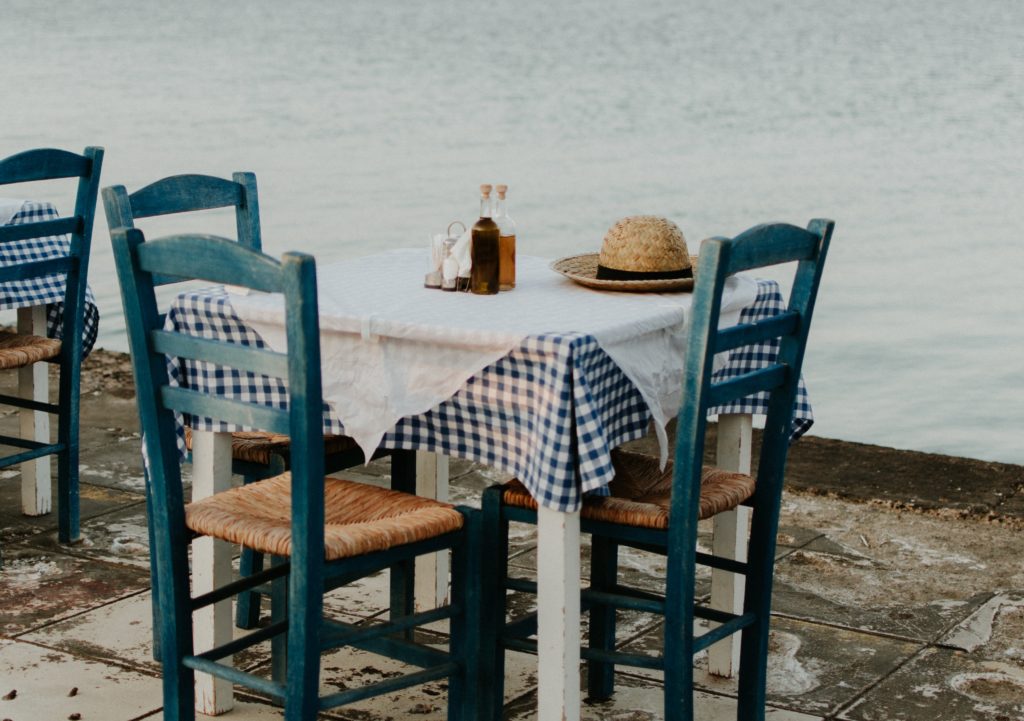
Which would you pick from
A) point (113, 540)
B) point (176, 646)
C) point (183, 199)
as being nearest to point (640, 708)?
point (176, 646)

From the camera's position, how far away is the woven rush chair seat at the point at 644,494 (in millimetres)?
2928

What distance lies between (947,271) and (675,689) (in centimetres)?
692

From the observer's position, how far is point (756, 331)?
2918mm

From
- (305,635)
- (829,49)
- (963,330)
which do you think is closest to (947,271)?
(963,330)

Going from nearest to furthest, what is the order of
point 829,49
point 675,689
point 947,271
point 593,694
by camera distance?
point 675,689 < point 593,694 < point 947,271 < point 829,49

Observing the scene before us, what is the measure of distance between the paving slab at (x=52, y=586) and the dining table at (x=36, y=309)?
30 centimetres

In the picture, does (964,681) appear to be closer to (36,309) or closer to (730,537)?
(730,537)

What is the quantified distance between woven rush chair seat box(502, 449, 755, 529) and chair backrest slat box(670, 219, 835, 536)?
0.07m

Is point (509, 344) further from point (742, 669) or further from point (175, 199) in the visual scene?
point (175, 199)

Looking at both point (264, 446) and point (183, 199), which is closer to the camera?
point (264, 446)

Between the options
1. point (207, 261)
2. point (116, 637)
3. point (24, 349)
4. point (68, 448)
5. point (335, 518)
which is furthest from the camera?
point (68, 448)

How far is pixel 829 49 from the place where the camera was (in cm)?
2719

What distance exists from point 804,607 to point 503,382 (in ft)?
4.83

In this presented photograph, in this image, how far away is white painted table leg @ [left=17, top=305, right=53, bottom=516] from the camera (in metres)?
4.46
